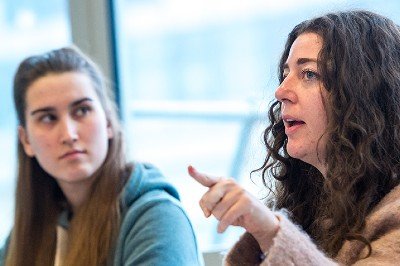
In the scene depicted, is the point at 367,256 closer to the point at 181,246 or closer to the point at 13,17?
the point at 181,246

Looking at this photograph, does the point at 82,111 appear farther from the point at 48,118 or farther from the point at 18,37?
the point at 18,37

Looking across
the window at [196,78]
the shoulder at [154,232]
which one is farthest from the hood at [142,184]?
the window at [196,78]

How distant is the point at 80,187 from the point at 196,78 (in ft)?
2.52

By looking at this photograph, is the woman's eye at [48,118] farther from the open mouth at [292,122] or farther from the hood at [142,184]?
the open mouth at [292,122]

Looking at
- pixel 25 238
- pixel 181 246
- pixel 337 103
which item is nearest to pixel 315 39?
pixel 337 103

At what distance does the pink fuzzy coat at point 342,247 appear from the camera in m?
1.17

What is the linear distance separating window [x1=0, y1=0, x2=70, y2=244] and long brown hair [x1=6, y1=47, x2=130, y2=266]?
26.3 inches

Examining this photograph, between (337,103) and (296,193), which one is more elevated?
(337,103)

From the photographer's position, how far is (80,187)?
1962mm

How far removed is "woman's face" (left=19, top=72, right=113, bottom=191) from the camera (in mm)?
1880

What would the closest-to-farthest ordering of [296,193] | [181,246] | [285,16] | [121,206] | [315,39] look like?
[315,39]
[296,193]
[181,246]
[121,206]
[285,16]

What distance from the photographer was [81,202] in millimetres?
1972

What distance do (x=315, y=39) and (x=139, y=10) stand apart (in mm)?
1332

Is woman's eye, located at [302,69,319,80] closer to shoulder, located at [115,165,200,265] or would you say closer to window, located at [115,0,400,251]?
shoulder, located at [115,165,200,265]
